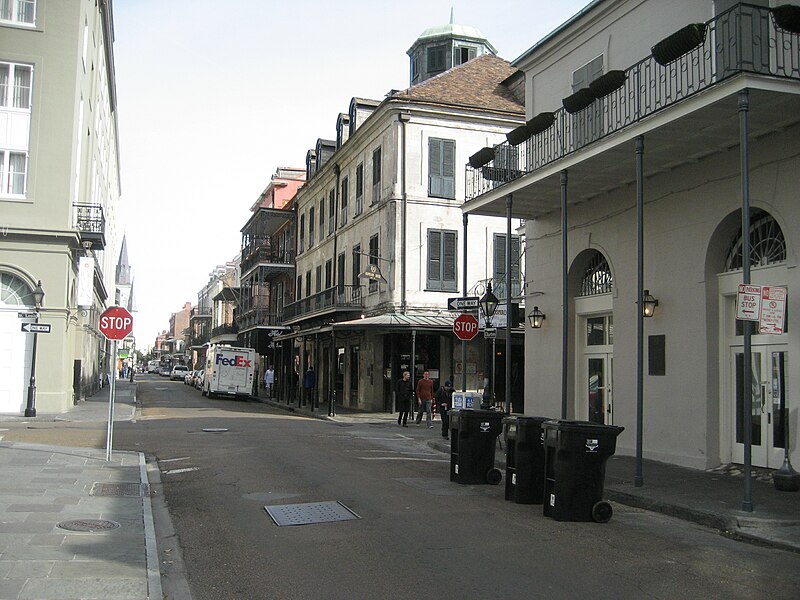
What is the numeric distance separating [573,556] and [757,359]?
21.4 feet

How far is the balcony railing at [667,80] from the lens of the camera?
35.2ft

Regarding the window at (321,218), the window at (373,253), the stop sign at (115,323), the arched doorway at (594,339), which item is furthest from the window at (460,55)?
the stop sign at (115,323)

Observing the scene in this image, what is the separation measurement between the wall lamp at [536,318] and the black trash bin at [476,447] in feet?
20.3

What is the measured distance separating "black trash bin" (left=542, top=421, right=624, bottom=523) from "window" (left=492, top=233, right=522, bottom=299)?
16509 millimetres

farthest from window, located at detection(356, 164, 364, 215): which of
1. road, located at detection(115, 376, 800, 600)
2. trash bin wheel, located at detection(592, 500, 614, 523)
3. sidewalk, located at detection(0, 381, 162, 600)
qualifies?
trash bin wheel, located at detection(592, 500, 614, 523)

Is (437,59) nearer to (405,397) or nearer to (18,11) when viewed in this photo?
(18,11)

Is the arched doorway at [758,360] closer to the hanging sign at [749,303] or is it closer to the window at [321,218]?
the hanging sign at [749,303]

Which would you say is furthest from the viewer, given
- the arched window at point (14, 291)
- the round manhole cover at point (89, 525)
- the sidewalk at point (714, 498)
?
the arched window at point (14, 291)

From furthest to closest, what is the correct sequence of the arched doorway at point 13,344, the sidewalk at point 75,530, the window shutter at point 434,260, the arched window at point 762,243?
the window shutter at point 434,260 → the arched doorway at point 13,344 → the arched window at point 762,243 → the sidewalk at point 75,530

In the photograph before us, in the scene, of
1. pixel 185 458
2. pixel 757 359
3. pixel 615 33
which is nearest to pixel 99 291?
pixel 185 458

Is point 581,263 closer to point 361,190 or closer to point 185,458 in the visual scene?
point 185,458

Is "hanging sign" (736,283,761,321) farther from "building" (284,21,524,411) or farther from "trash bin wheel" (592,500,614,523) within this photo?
"building" (284,21,524,411)

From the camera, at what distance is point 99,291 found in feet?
135

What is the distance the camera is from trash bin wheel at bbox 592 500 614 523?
896 centimetres
